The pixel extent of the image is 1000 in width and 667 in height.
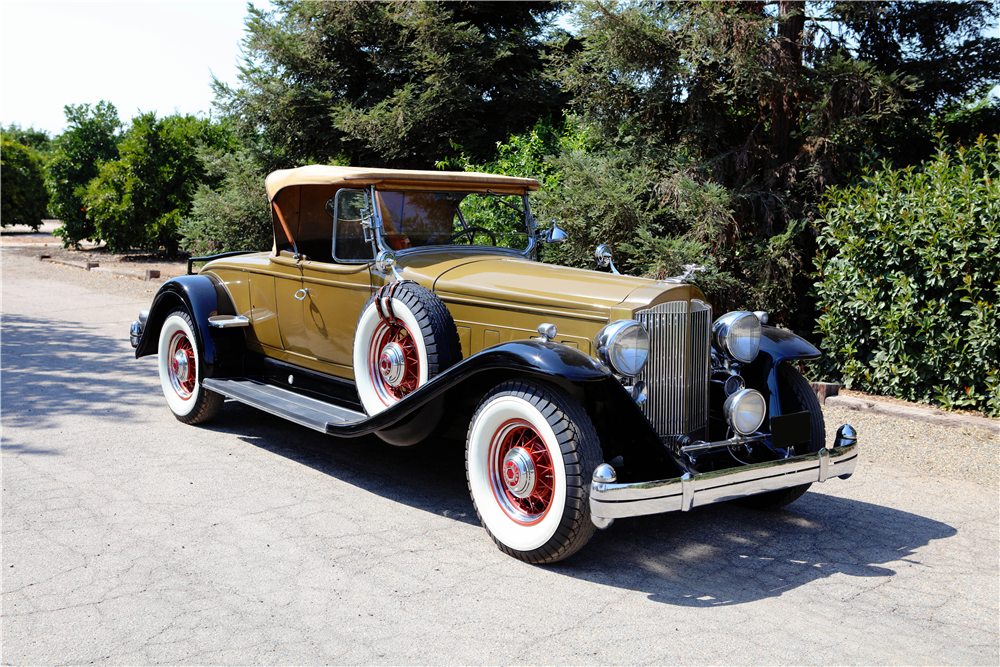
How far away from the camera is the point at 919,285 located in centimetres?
606

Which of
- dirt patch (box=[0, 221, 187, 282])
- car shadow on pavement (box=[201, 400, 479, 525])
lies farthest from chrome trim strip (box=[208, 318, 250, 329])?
dirt patch (box=[0, 221, 187, 282])

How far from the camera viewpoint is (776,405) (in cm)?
410

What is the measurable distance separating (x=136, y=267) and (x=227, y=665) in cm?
1497

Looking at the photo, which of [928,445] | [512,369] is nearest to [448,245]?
[512,369]

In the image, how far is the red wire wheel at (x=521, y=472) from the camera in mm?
3479

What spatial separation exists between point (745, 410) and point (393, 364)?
189 cm

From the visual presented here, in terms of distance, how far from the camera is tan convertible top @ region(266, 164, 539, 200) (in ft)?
15.1

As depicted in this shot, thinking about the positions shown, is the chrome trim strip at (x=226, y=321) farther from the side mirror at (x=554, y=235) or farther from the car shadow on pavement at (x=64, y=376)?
the side mirror at (x=554, y=235)

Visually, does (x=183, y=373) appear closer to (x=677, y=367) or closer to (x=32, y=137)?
(x=677, y=367)

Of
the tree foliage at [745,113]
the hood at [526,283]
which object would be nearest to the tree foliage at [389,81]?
the tree foliage at [745,113]

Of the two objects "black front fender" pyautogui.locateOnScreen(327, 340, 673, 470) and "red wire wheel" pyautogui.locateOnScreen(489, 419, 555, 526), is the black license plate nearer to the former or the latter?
"black front fender" pyautogui.locateOnScreen(327, 340, 673, 470)

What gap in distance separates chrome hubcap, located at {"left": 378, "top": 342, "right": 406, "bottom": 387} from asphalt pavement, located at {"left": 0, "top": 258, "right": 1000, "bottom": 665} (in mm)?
652

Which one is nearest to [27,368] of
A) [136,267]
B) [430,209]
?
[430,209]

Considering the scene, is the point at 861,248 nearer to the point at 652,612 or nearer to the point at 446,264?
the point at 446,264
